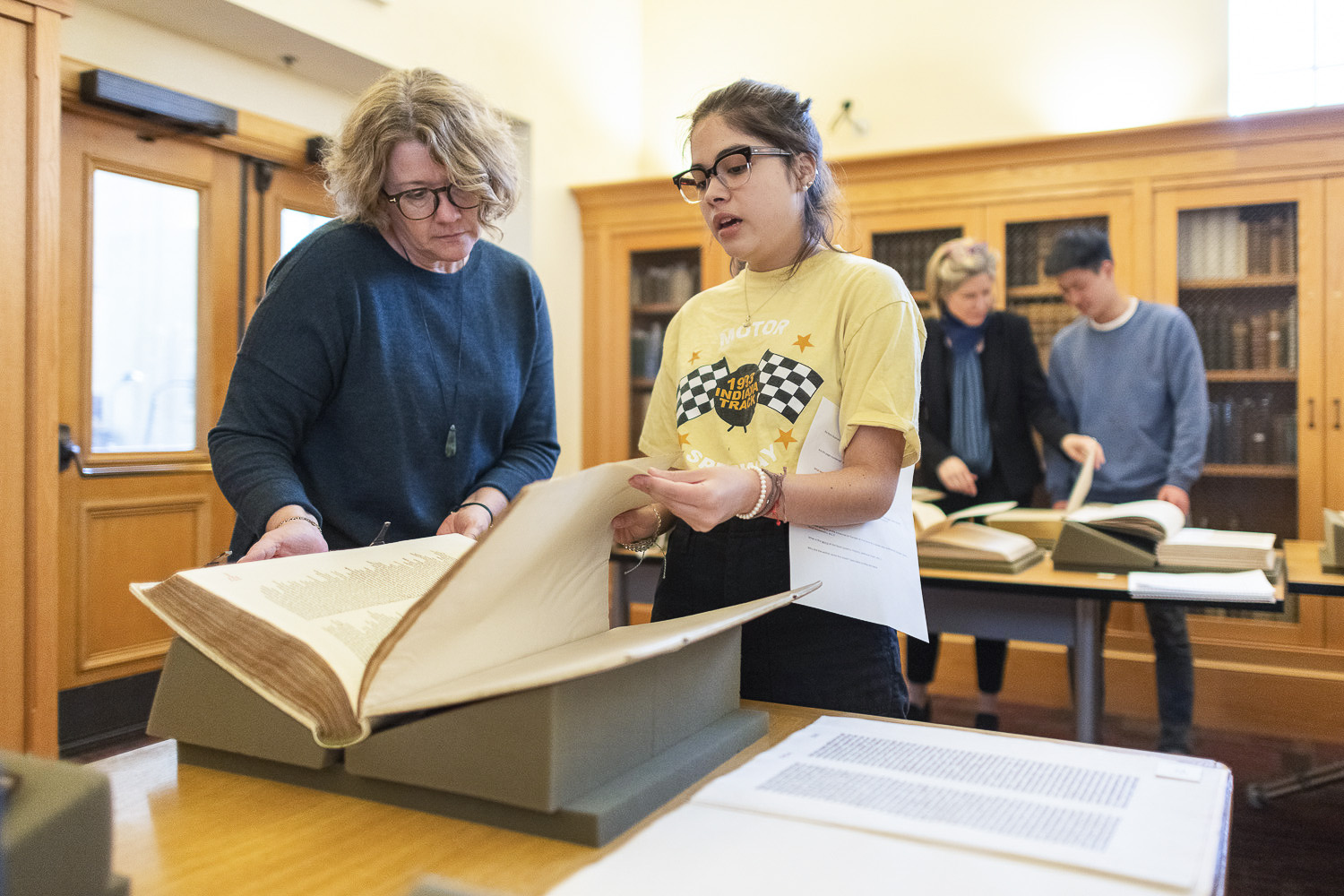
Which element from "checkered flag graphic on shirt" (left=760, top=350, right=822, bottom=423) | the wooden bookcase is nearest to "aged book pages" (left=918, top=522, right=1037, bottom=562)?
"checkered flag graphic on shirt" (left=760, top=350, right=822, bottom=423)

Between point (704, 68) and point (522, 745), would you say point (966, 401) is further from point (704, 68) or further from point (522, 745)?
point (704, 68)

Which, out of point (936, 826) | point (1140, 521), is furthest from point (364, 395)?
point (1140, 521)

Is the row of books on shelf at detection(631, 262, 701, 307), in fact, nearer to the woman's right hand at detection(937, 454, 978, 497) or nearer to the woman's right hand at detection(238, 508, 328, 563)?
the woman's right hand at detection(937, 454, 978, 497)

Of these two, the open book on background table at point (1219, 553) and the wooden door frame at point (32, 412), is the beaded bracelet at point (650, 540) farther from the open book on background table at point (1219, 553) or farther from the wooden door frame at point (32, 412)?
the wooden door frame at point (32, 412)

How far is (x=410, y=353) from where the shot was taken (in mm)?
1277

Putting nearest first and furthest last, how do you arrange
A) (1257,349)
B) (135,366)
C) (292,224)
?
1. (135,366)
2. (1257,349)
3. (292,224)

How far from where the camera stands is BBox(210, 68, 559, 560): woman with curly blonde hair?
119cm

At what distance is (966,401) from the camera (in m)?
3.06

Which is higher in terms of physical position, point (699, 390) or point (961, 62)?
point (961, 62)

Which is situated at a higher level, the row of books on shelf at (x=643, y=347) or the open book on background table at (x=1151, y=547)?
the row of books on shelf at (x=643, y=347)

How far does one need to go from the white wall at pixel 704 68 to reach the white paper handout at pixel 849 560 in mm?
2960

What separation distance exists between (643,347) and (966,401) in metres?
1.99

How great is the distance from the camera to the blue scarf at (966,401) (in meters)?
3.06

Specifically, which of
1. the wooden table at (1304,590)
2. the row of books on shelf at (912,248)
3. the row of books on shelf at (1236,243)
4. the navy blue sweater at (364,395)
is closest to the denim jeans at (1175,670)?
the wooden table at (1304,590)
